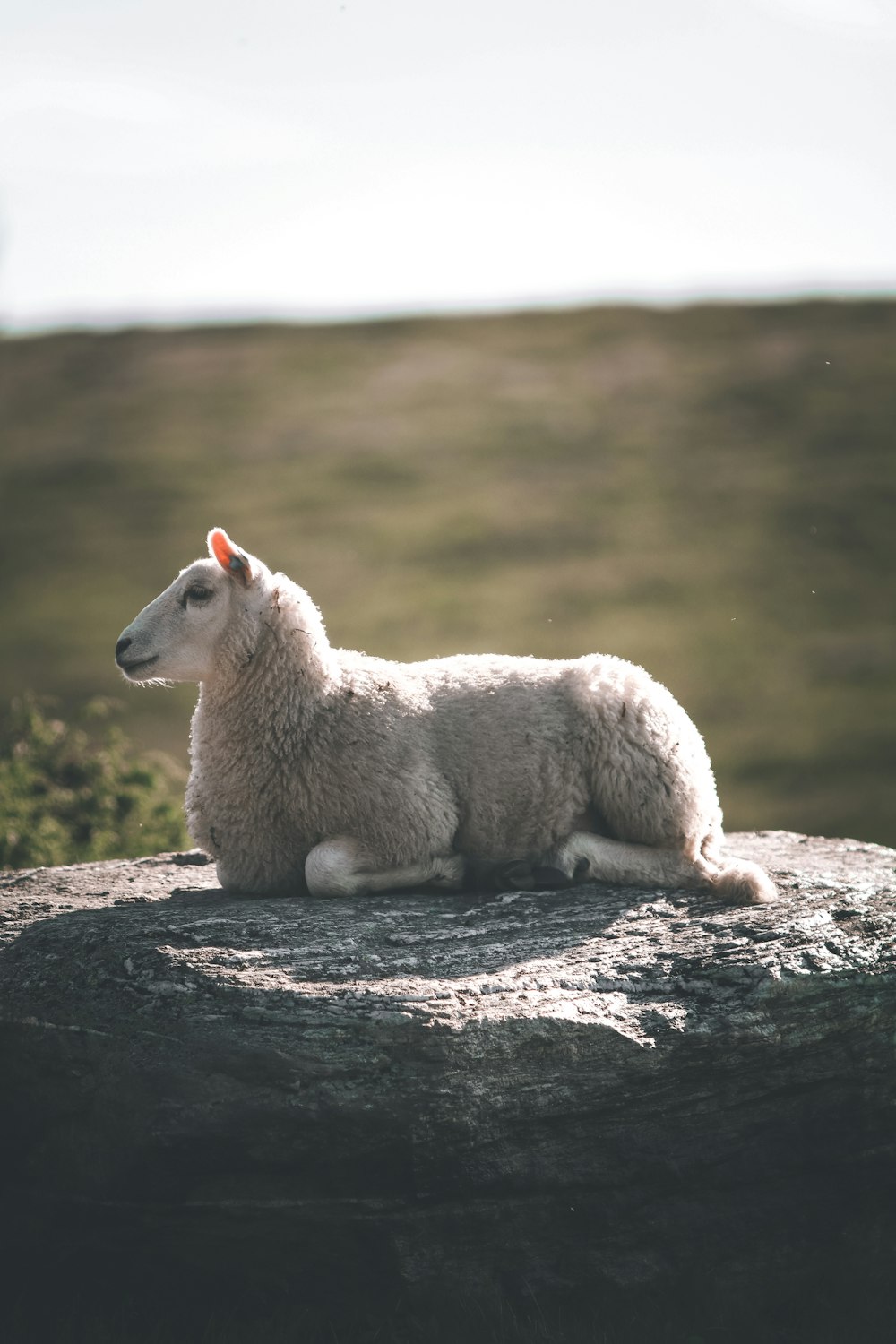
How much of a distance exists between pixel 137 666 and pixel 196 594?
19.0 inches

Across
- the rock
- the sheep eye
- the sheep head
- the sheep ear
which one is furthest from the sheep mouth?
the rock

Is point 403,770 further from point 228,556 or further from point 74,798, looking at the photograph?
point 74,798

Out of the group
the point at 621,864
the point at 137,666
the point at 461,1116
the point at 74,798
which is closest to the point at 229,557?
the point at 137,666

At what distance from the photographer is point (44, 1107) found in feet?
17.2

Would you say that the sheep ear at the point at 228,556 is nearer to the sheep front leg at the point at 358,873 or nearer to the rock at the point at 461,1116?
the sheep front leg at the point at 358,873

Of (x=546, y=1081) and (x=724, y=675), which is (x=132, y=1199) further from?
(x=724, y=675)

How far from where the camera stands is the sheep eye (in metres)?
6.44

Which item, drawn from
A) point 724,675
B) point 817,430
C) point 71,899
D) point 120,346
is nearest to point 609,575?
point 724,675

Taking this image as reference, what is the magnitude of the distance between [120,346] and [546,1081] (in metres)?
42.0

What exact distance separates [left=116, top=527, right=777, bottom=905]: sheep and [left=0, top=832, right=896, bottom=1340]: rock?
66cm

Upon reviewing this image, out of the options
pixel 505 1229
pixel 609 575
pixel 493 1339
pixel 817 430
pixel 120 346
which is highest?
pixel 120 346

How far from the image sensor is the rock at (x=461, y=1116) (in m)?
5.07

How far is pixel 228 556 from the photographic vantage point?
21.1 ft

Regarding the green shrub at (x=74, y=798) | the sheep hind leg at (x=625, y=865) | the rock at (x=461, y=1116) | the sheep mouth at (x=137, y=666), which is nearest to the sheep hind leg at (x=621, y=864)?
the sheep hind leg at (x=625, y=865)
